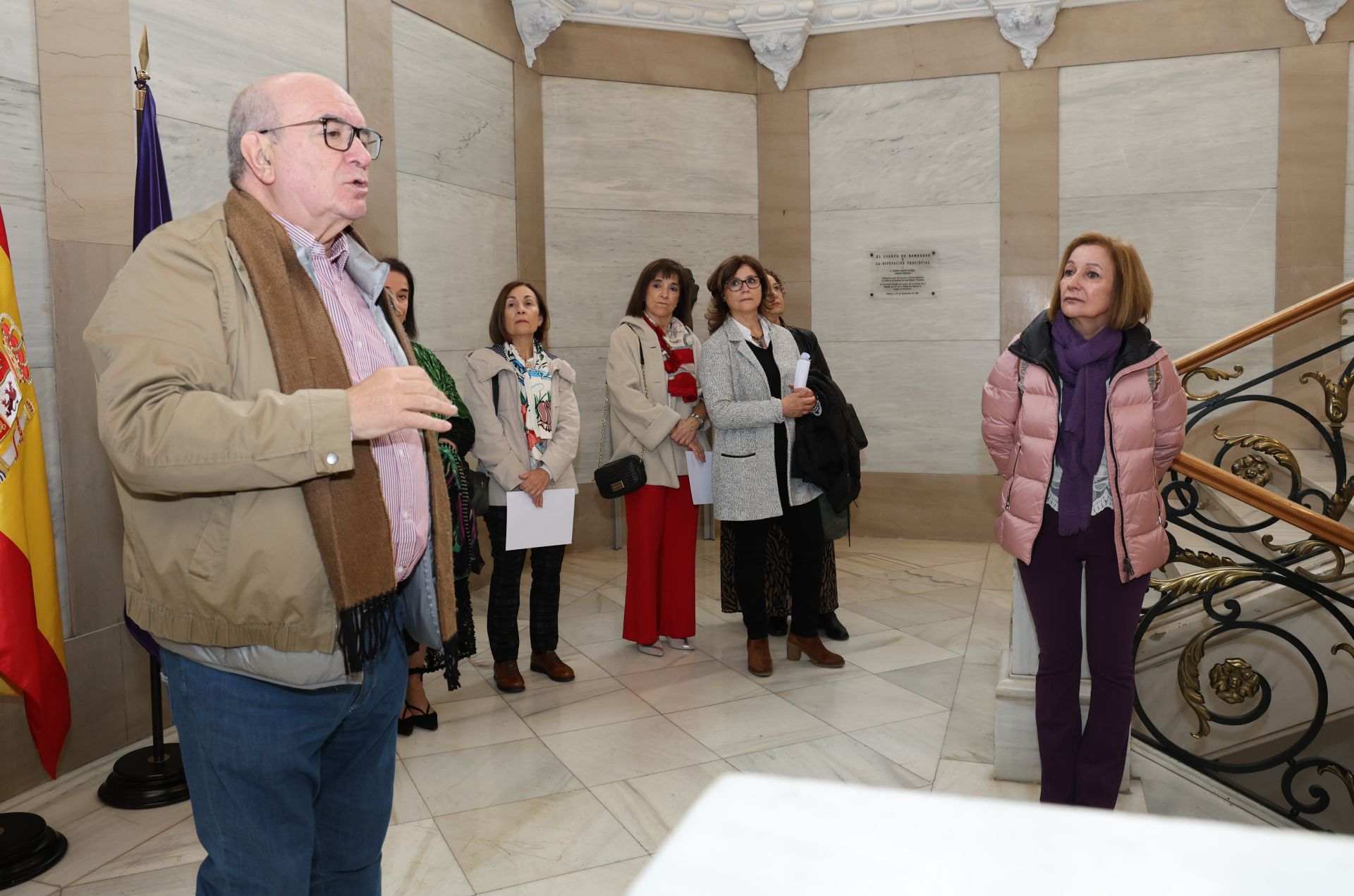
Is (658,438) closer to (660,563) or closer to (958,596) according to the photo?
(660,563)

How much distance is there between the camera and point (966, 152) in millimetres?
7098

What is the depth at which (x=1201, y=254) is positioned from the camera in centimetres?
668

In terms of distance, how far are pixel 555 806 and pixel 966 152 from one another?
18.7ft

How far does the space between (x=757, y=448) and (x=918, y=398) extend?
11.5 feet

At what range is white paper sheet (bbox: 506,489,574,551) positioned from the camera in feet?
13.2

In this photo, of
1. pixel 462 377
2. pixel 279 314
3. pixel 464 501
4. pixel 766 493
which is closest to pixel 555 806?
pixel 464 501

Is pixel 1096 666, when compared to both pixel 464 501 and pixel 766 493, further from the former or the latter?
pixel 464 501

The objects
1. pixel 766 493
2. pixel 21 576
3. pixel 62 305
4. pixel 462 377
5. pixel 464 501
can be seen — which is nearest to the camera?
pixel 21 576

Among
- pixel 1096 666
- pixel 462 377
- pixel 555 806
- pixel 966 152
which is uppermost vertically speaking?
pixel 966 152

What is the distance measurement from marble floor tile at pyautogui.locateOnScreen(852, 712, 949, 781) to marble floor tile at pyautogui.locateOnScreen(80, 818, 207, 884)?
2.21 m

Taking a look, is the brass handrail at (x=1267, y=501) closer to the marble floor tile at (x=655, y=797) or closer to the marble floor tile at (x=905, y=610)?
the marble floor tile at (x=655, y=797)

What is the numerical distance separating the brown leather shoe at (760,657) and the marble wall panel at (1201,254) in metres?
4.08

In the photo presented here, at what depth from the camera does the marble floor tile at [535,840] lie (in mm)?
2723

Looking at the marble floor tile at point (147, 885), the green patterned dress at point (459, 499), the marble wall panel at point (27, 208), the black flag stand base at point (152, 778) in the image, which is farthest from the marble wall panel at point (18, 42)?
the marble floor tile at point (147, 885)
